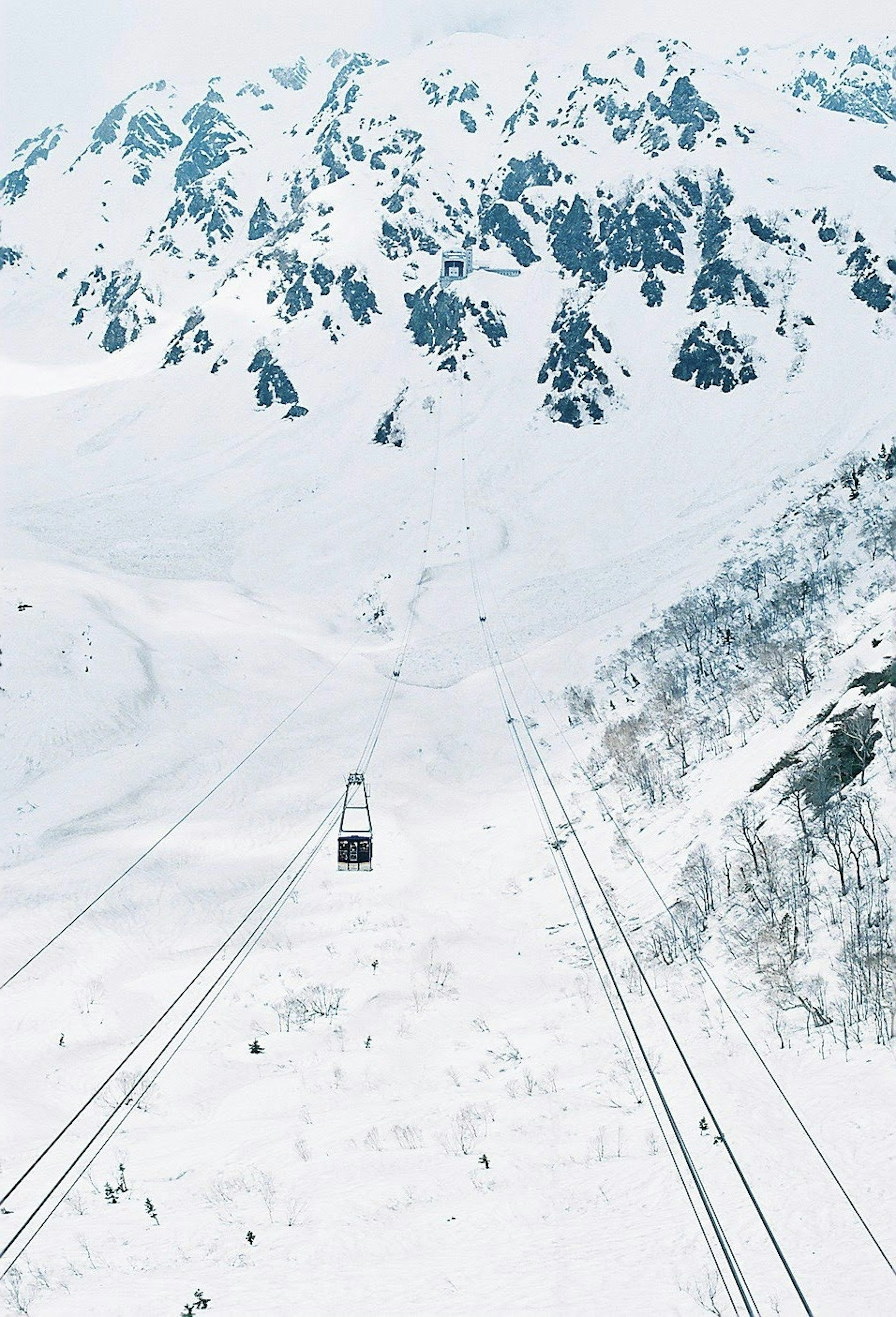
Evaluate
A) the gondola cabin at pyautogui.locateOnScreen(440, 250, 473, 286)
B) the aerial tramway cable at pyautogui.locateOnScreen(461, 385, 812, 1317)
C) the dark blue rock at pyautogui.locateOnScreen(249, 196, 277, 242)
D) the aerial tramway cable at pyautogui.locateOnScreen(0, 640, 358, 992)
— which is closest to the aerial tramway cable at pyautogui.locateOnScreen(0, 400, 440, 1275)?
the aerial tramway cable at pyautogui.locateOnScreen(0, 640, 358, 992)

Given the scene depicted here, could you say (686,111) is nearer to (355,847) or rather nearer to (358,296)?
(358,296)

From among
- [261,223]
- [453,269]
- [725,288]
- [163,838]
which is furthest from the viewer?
[261,223]

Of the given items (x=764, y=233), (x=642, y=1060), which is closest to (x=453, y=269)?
(x=764, y=233)

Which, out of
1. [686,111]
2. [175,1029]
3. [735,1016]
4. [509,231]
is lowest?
[175,1029]

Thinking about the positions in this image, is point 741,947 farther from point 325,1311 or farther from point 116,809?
point 116,809

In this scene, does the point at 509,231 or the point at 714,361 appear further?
the point at 509,231

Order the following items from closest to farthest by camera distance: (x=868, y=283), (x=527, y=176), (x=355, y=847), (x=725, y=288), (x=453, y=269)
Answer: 1. (x=355, y=847)
2. (x=868, y=283)
3. (x=725, y=288)
4. (x=453, y=269)
5. (x=527, y=176)

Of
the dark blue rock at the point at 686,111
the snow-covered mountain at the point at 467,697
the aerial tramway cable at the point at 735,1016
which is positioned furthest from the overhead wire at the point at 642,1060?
the dark blue rock at the point at 686,111

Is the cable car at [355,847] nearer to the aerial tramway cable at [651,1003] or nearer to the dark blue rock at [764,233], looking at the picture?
the aerial tramway cable at [651,1003]

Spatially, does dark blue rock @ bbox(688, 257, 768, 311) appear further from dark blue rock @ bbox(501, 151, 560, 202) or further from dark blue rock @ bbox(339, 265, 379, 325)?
dark blue rock @ bbox(339, 265, 379, 325)
